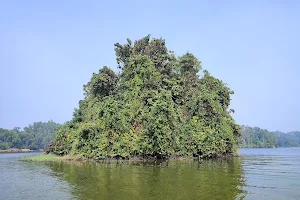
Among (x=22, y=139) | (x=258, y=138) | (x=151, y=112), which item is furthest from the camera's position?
(x=258, y=138)

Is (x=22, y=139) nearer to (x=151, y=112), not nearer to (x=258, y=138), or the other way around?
(x=151, y=112)

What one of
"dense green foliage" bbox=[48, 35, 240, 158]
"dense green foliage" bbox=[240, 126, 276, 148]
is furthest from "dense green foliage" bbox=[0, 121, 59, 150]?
"dense green foliage" bbox=[240, 126, 276, 148]

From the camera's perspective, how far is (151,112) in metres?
30.7

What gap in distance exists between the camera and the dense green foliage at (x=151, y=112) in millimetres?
30422

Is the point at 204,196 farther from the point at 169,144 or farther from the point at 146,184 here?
the point at 169,144

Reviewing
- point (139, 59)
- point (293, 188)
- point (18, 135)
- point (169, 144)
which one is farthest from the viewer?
point (18, 135)

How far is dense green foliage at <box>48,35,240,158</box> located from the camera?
30.4 m

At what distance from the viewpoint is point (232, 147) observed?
37625mm

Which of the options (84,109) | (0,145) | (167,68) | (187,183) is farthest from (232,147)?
(0,145)

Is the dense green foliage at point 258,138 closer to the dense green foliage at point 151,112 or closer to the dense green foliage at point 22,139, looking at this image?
the dense green foliage at point 22,139

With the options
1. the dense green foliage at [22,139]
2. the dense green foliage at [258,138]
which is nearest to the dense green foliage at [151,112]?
the dense green foliage at [22,139]

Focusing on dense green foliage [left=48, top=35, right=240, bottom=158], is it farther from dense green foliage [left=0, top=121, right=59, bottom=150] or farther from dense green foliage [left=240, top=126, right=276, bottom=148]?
dense green foliage [left=240, top=126, right=276, bottom=148]

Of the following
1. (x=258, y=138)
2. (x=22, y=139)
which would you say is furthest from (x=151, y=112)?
(x=258, y=138)

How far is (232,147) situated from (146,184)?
2627 centimetres
